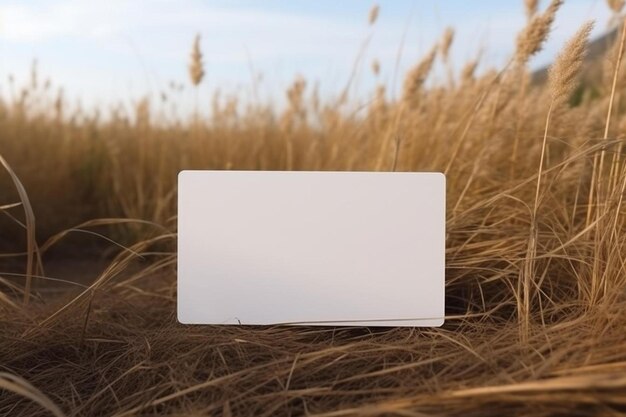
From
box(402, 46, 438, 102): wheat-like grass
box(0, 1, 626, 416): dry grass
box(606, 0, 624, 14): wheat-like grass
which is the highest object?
box(606, 0, 624, 14): wheat-like grass

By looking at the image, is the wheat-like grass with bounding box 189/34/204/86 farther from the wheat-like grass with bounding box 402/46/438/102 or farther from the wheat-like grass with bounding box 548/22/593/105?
the wheat-like grass with bounding box 548/22/593/105

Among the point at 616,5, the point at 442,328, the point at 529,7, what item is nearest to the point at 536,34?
the point at 616,5

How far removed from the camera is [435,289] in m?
0.96

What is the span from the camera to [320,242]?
0.96 metres

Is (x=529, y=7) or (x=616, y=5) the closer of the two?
(x=616, y=5)

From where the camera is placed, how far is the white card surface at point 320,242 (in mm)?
955

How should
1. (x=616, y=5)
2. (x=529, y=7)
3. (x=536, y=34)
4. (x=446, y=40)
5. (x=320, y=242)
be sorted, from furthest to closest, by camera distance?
(x=446, y=40) < (x=529, y=7) < (x=616, y=5) < (x=536, y=34) < (x=320, y=242)

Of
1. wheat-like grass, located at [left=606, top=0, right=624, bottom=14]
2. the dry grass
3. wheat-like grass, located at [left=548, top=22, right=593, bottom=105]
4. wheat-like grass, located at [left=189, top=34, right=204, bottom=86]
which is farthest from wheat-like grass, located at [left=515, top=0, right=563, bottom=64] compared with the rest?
wheat-like grass, located at [left=189, top=34, right=204, bottom=86]

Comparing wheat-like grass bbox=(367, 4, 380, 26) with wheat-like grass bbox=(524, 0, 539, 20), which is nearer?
wheat-like grass bbox=(524, 0, 539, 20)

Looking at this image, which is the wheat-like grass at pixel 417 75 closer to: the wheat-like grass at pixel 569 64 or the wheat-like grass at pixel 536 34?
the wheat-like grass at pixel 536 34

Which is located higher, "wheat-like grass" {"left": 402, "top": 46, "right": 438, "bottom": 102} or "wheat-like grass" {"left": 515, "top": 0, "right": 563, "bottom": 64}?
"wheat-like grass" {"left": 515, "top": 0, "right": 563, "bottom": 64}

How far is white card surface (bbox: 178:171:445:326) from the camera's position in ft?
3.13

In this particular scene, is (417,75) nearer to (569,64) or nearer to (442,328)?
(569,64)

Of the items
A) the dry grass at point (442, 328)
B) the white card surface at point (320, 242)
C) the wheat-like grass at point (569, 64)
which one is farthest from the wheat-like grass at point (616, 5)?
the white card surface at point (320, 242)
